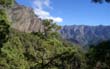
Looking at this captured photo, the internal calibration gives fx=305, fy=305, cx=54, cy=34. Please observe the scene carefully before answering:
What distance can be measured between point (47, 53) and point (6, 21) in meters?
20.9

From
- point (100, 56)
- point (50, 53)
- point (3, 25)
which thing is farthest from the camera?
point (50, 53)

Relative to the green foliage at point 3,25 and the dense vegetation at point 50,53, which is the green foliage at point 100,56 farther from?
the green foliage at point 3,25

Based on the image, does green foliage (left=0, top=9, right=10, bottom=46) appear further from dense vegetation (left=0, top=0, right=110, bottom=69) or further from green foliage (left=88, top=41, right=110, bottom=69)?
green foliage (left=88, top=41, right=110, bottom=69)

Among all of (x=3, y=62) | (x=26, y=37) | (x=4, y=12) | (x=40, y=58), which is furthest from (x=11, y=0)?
(x=26, y=37)

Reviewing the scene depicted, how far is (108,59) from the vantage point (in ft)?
20.3

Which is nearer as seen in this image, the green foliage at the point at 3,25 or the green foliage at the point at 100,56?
the green foliage at the point at 100,56

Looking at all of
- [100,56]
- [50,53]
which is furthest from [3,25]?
[50,53]

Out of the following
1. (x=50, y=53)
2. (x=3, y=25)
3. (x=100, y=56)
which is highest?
(x=3, y=25)

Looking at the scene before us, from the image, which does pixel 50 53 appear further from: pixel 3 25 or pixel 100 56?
pixel 100 56

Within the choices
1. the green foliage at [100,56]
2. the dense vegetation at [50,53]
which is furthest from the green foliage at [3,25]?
the green foliage at [100,56]

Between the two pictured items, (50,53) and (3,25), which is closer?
(3,25)

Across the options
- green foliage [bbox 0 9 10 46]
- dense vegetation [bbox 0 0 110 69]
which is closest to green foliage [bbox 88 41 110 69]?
dense vegetation [bbox 0 0 110 69]

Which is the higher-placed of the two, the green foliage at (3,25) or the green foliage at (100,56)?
the green foliage at (3,25)

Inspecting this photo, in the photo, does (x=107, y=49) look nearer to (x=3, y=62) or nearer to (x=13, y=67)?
(x=3, y=62)
